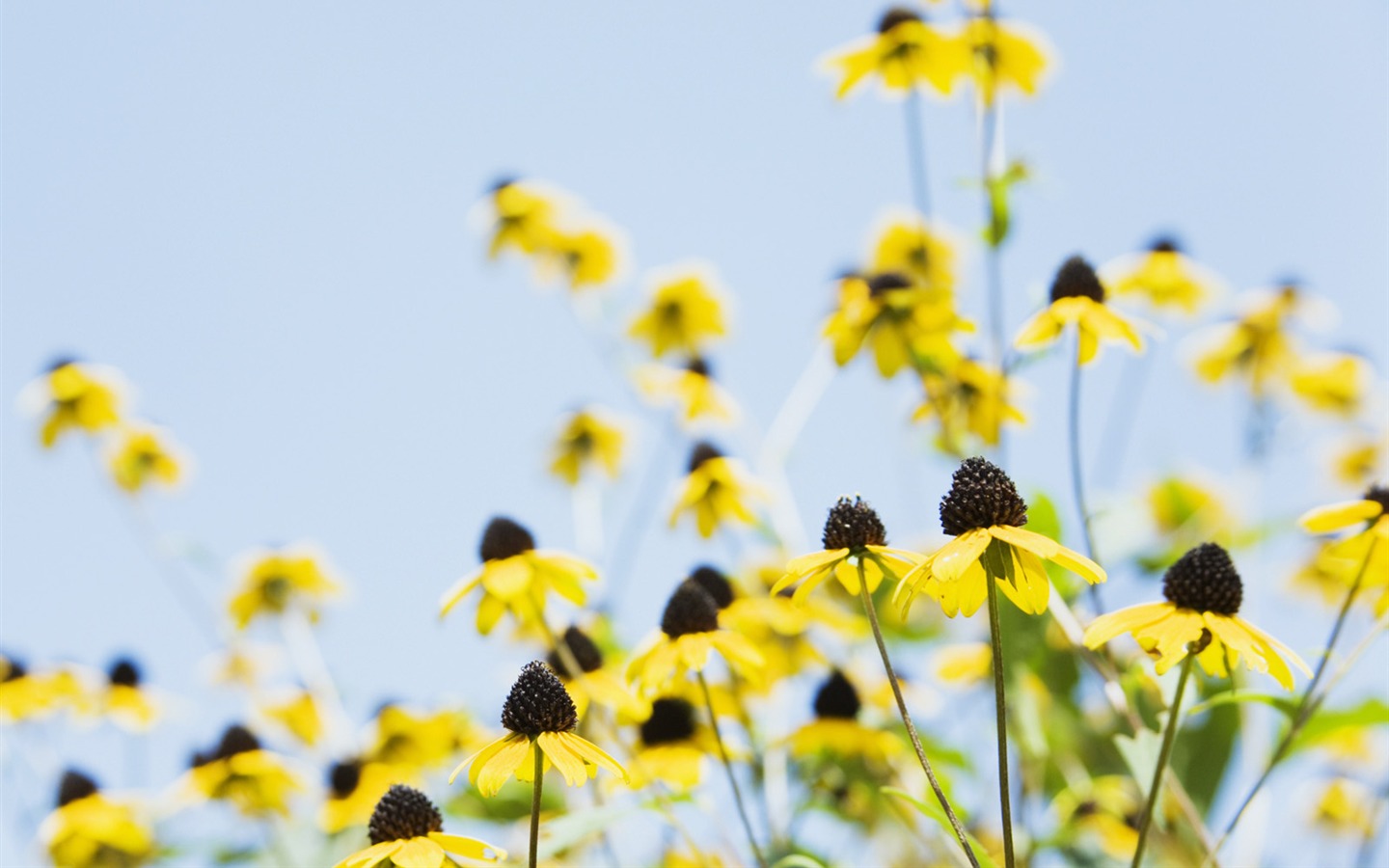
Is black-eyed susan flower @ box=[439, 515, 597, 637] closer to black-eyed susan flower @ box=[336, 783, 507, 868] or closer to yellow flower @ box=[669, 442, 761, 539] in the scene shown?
black-eyed susan flower @ box=[336, 783, 507, 868]

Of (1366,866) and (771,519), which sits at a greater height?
(771,519)

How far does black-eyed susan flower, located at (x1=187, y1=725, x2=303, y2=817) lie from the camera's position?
10.7 feet

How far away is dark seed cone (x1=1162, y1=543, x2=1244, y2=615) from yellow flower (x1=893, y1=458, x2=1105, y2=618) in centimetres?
25

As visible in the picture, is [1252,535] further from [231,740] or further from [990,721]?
[231,740]

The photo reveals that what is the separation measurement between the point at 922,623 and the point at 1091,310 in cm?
150

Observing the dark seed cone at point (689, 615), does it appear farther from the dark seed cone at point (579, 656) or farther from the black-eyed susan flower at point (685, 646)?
the dark seed cone at point (579, 656)

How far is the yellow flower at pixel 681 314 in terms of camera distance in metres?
4.39

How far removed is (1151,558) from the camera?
2785mm

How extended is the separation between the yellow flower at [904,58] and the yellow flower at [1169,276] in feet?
4.10

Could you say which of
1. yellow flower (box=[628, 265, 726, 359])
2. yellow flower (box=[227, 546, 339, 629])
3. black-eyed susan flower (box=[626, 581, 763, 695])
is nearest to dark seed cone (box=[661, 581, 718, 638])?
black-eyed susan flower (box=[626, 581, 763, 695])

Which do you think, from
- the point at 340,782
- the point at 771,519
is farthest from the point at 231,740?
the point at 771,519

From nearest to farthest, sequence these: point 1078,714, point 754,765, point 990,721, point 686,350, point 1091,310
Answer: point 1091,310, point 754,765, point 990,721, point 1078,714, point 686,350

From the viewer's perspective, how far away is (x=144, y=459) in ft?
16.6

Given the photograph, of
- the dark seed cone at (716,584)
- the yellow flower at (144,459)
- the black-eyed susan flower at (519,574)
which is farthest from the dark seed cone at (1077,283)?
the yellow flower at (144,459)
